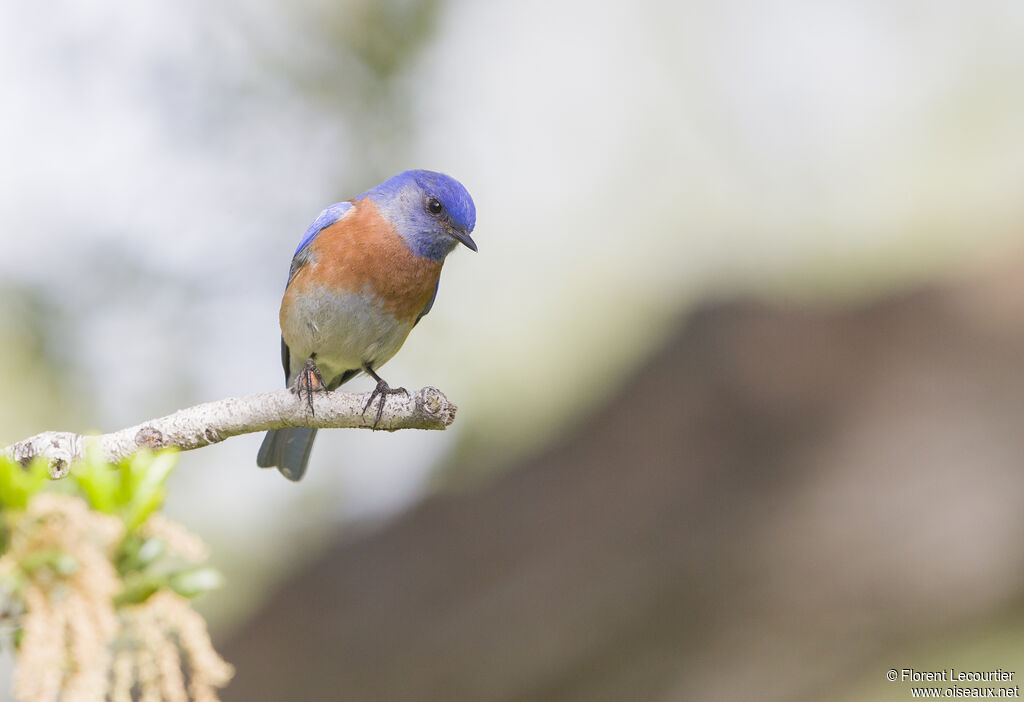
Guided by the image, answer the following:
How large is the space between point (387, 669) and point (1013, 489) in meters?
3.47

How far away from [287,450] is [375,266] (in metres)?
1.22

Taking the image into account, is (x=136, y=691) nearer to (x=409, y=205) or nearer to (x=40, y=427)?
(x=40, y=427)

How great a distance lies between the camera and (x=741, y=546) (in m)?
5.11

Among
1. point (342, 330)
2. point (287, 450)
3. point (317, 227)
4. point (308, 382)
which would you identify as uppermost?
point (317, 227)

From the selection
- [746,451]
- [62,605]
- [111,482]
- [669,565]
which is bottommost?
[62,605]

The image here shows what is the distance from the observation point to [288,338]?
14.1 ft

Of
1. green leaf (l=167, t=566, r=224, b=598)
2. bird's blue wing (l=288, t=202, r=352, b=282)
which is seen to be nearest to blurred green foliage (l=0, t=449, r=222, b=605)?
green leaf (l=167, t=566, r=224, b=598)

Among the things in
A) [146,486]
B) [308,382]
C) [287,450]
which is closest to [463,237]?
[308,382]

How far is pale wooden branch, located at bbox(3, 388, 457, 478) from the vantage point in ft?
7.20

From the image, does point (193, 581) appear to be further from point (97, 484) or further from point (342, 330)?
point (342, 330)

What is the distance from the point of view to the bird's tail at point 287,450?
14.9ft

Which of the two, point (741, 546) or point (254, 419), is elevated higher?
point (741, 546)

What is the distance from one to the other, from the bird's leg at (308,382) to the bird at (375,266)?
0.01m

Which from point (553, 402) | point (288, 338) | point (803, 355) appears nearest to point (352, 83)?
point (553, 402)
